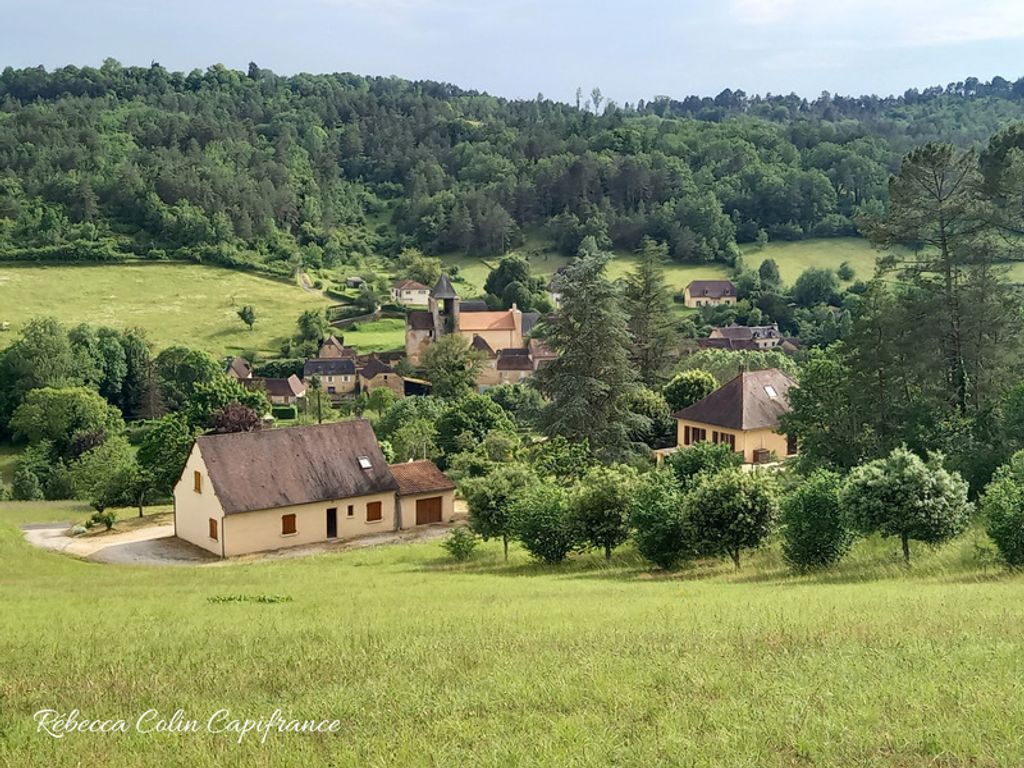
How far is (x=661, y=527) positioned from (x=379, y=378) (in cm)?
6879

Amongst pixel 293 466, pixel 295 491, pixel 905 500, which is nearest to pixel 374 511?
pixel 295 491

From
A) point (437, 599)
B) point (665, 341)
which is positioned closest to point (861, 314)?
point (437, 599)

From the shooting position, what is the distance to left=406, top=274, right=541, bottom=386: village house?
96.1 metres

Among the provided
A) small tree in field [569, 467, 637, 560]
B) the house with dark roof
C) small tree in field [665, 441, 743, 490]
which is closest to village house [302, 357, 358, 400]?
the house with dark roof

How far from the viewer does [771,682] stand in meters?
9.47

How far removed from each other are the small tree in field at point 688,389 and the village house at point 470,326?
41.2m

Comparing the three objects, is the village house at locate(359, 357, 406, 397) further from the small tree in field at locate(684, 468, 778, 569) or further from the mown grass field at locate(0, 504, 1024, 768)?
the mown grass field at locate(0, 504, 1024, 768)

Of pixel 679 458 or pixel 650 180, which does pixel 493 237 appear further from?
pixel 679 458

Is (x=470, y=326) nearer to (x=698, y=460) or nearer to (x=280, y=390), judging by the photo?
(x=280, y=390)

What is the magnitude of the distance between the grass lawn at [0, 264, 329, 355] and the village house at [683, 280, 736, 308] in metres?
44.5

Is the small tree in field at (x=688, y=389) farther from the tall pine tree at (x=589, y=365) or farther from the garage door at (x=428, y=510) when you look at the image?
the garage door at (x=428, y=510)

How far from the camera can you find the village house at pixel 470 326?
315 feet

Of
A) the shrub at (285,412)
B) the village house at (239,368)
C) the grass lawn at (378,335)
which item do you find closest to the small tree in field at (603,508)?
the shrub at (285,412)

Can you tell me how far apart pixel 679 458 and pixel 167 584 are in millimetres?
17742
